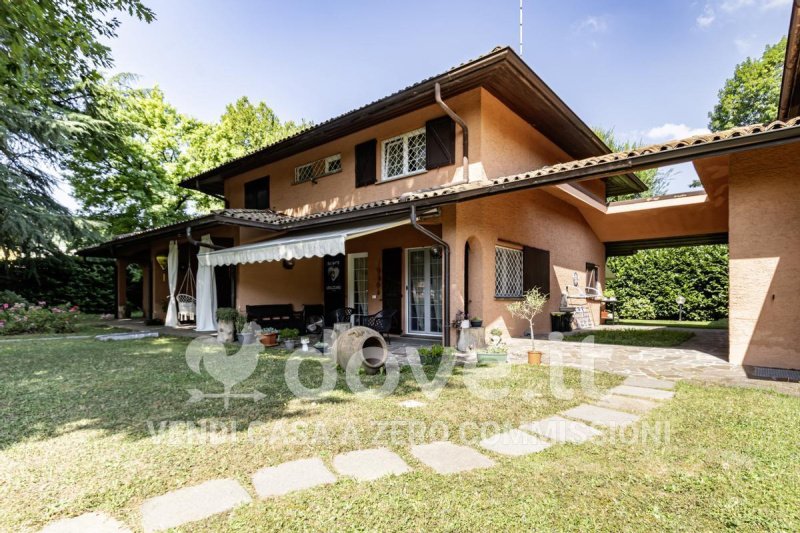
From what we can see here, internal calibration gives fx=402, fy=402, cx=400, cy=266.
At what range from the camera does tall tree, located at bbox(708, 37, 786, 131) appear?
104ft

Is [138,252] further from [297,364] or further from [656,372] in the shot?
[656,372]

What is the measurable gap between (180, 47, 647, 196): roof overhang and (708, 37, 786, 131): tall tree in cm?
2233

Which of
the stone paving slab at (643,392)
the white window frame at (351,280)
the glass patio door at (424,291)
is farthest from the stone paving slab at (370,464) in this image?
the white window frame at (351,280)

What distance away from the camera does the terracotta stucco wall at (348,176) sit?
13.3 meters

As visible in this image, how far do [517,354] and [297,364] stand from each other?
5.98 m

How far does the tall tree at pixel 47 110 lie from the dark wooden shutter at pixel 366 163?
783cm

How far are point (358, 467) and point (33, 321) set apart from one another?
2052 cm

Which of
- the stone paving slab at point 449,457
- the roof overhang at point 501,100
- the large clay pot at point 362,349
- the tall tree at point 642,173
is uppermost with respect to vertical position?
the tall tree at point 642,173

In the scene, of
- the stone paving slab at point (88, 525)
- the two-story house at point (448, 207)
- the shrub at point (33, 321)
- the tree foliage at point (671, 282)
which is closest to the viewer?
the stone paving slab at point (88, 525)

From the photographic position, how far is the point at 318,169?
18.5 metres

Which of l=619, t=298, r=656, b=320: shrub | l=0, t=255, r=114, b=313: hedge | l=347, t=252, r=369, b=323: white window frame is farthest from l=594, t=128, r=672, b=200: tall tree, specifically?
l=0, t=255, r=114, b=313: hedge

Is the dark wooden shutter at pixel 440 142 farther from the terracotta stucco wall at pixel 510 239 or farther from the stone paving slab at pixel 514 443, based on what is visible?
the stone paving slab at pixel 514 443

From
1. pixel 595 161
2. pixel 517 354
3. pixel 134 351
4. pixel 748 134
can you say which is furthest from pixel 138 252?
pixel 748 134

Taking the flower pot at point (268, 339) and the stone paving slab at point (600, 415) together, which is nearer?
the stone paving slab at point (600, 415)
